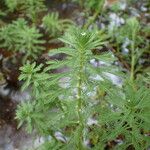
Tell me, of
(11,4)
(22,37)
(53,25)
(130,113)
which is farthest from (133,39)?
(130,113)

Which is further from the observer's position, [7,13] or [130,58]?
[7,13]

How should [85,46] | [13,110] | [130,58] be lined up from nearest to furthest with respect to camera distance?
1. [85,46]
2. [13,110]
3. [130,58]

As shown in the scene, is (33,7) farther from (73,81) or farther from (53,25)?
(73,81)

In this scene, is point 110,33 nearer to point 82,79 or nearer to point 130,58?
point 130,58

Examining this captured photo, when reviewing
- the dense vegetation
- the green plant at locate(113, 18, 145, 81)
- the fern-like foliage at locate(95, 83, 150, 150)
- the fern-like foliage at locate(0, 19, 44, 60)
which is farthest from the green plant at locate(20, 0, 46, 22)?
the fern-like foliage at locate(95, 83, 150, 150)

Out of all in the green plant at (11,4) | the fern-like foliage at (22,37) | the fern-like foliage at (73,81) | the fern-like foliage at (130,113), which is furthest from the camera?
the green plant at (11,4)

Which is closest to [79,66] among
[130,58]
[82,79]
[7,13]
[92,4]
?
[82,79]

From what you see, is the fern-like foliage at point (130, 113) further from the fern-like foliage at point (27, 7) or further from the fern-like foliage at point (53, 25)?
the fern-like foliage at point (27, 7)

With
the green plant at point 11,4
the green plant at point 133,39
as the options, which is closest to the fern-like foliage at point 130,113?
the green plant at point 133,39
